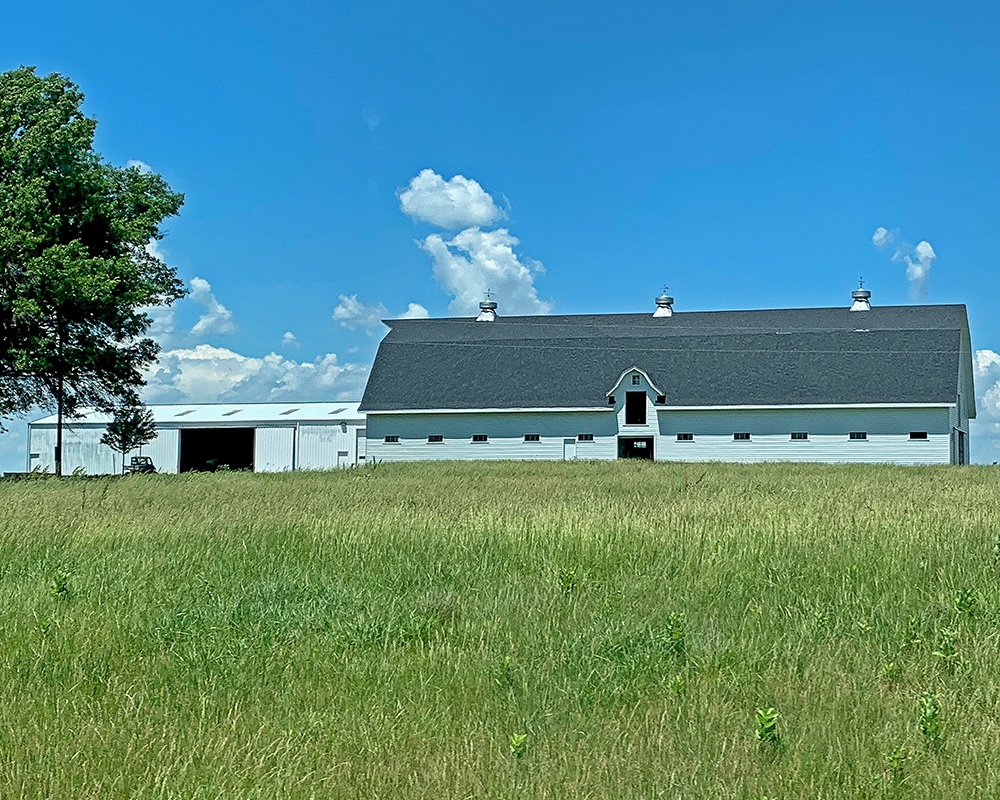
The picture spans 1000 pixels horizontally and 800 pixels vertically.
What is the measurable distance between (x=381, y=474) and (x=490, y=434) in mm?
17347

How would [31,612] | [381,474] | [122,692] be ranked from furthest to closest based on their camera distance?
[381,474]
[31,612]
[122,692]

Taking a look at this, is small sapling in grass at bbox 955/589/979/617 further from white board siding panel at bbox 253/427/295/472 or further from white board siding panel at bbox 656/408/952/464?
white board siding panel at bbox 253/427/295/472

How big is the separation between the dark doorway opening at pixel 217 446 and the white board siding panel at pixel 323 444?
399 centimetres

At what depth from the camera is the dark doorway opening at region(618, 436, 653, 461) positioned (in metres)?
49.1

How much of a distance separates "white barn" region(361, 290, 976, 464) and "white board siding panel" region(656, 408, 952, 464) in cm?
6

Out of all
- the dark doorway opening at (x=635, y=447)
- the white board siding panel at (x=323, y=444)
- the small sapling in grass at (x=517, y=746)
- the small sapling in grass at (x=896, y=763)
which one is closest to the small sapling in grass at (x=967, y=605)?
the small sapling in grass at (x=896, y=763)

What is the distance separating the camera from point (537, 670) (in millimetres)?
6777

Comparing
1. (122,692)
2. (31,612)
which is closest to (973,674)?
(122,692)

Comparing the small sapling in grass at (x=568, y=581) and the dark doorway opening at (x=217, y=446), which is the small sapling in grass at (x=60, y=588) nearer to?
the small sapling in grass at (x=568, y=581)

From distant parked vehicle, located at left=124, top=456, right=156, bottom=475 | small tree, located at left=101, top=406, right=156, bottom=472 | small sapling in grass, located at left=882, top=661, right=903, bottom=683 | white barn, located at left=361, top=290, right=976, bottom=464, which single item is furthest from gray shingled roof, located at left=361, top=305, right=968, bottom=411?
small sapling in grass, located at left=882, top=661, right=903, bottom=683

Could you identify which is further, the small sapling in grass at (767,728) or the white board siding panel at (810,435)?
the white board siding panel at (810,435)

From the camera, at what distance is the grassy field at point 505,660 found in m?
5.37

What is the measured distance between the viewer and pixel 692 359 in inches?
1997

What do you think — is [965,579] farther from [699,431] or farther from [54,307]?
[699,431]
